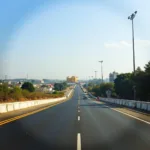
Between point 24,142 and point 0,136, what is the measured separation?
6.87ft

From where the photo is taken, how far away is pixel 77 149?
Result: 35.7ft

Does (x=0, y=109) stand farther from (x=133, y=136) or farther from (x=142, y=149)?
(x=142, y=149)

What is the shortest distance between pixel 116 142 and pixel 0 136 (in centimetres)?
478

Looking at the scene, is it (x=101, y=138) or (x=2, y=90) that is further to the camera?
(x=2, y=90)

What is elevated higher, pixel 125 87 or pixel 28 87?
pixel 28 87

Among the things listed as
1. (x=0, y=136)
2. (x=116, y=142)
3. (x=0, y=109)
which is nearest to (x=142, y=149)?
(x=116, y=142)

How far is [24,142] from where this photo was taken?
40.7 feet

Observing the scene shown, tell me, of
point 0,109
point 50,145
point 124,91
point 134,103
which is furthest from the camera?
point 124,91

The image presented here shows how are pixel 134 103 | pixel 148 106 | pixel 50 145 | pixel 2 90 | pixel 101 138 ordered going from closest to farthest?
pixel 50 145 → pixel 101 138 → pixel 148 106 → pixel 134 103 → pixel 2 90

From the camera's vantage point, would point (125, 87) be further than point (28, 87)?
No

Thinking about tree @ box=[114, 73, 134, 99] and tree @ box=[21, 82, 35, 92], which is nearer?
tree @ box=[114, 73, 134, 99]

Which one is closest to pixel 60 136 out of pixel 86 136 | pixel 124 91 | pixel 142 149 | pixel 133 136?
pixel 86 136

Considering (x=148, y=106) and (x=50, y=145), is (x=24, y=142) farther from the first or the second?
(x=148, y=106)

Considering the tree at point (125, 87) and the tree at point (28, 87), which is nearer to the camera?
the tree at point (125, 87)
